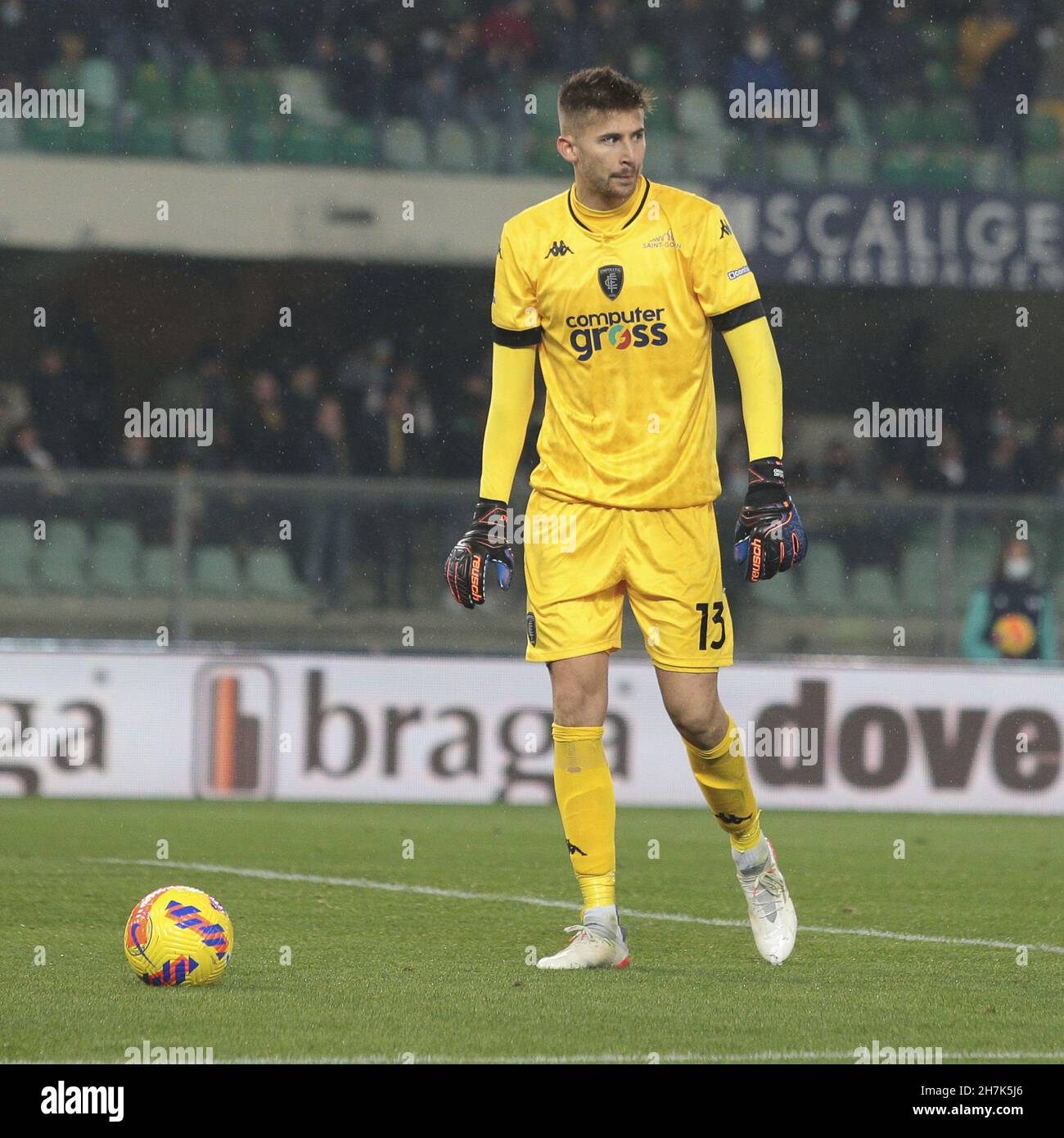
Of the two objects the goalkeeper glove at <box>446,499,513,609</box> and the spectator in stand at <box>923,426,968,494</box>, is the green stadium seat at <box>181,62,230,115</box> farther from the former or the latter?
the goalkeeper glove at <box>446,499,513,609</box>

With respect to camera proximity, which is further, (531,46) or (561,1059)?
(531,46)

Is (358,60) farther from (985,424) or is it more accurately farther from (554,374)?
(554,374)

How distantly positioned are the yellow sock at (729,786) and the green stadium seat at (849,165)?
11248 millimetres

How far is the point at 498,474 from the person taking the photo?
18.6 ft

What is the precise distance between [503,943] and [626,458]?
1.46 m

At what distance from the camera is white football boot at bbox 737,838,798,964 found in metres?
5.49

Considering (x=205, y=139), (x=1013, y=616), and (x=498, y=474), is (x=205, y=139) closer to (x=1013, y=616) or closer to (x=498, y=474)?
(x=1013, y=616)

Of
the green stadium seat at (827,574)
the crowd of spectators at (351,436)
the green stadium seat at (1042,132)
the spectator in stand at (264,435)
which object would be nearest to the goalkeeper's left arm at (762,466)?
the green stadium seat at (827,574)

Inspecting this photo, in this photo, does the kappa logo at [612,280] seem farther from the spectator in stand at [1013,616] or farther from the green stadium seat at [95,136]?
the green stadium seat at [95,136]

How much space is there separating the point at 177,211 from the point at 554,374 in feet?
37.8

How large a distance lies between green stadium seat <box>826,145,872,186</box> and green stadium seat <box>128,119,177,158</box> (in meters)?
5.27

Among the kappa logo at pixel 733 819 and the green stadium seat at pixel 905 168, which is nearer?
the kappa logo at pixel 733 819

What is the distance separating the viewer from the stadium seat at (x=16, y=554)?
448 inches

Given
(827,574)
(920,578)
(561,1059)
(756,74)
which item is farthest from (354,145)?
(561,1059)
